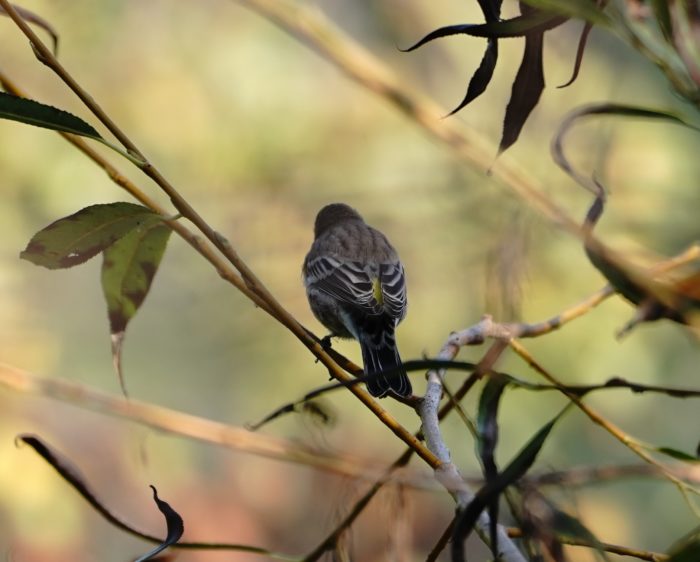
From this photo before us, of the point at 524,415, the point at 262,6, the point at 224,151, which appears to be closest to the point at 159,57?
the point at 224,151

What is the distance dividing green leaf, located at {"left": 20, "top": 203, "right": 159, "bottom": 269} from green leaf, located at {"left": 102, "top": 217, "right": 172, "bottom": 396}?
0.24ft

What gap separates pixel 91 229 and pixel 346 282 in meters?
2.28

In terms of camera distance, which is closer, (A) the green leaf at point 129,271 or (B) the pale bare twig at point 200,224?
(B) the pale bare twig at point 200,224

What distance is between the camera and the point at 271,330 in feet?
16.0

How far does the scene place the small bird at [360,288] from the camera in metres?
3.31

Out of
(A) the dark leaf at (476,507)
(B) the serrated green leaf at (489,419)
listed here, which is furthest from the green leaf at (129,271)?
(A) the dark leaf at (476,507)

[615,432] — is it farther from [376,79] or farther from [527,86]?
[376,79]

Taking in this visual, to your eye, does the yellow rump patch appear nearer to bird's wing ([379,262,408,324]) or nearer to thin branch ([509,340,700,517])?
bird's wing ([379,262,408,324])

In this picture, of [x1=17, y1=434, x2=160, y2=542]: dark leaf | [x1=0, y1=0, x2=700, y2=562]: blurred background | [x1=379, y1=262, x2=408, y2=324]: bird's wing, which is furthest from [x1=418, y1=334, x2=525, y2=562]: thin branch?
[x1=0, y1=0, x2=700, y2=562]: blurred background

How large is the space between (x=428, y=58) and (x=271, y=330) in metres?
2.31

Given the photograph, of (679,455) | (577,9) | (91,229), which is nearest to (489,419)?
(679,455)

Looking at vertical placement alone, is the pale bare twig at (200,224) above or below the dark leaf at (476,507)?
above

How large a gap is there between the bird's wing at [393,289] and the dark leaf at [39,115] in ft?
7.26

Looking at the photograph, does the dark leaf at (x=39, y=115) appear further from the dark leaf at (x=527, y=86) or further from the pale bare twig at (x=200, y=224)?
the dark leaf at (x=527, y=86)
